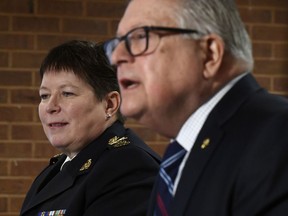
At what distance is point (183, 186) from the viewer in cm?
141

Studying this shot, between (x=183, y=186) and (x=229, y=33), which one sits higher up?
(x=229, y=33)

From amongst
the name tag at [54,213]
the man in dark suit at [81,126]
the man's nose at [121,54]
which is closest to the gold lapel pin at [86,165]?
the man in dark suit at [81,126]

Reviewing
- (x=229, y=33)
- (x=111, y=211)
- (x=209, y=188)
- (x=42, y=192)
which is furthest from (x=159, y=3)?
Result: (x=42, y=192)

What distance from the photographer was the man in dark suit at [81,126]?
2.32 meters

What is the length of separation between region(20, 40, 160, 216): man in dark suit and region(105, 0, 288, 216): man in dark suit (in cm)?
81

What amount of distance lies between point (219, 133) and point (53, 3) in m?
2.67

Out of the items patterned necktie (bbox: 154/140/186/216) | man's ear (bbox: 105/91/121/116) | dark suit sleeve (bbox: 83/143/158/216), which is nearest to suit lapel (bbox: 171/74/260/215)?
patterned necktie (bbox: 154/140/186/216)

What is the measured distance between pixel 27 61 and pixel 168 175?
2474 mm

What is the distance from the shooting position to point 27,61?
390cm

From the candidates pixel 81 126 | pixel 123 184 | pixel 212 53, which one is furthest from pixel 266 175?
pixel 81 126

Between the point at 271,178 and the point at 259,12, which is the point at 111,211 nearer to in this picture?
the point at 271,178

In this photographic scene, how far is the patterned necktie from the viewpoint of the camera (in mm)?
1539

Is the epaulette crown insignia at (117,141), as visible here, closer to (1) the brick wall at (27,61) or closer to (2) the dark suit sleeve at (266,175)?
(2) the dark suit sleeve at (266,175)

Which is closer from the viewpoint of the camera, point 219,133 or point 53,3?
point 219,133
